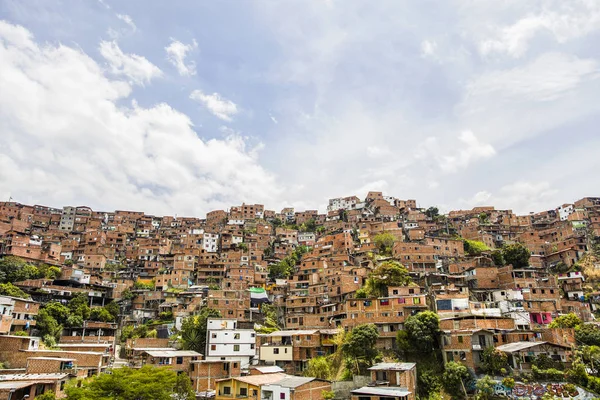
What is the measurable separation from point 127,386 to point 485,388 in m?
23.4

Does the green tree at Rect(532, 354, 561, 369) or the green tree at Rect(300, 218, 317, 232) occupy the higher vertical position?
the green tree at Rect(300, 218, 317, 232)

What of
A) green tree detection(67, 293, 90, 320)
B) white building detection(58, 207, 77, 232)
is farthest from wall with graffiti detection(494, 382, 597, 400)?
white building detection(58, 207, 77, 232)

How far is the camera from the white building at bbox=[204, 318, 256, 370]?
43438 millimetres

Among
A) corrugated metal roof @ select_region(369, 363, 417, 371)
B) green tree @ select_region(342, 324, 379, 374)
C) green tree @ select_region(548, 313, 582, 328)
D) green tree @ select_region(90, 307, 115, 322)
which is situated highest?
green tree @ select_region(90, 307, 115, 322)

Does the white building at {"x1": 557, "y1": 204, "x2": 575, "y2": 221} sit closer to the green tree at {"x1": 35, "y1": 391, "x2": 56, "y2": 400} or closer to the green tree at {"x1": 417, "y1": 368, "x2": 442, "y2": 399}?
the green tree at {"x1": 417, "y1": 368, "x2": 442, "y2": 399}

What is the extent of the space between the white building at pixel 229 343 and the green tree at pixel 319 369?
7.09m

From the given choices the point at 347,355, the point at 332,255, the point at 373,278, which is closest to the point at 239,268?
the point at 332,255

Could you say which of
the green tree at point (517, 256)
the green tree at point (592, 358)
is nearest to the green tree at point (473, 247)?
the green tree at point (517, 256)

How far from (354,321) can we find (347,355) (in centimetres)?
511

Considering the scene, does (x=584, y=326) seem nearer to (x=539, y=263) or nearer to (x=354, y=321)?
(x=354, y=321)

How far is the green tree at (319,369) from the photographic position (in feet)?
125

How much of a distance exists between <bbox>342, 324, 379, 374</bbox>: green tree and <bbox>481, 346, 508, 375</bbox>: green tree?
8.64 meters

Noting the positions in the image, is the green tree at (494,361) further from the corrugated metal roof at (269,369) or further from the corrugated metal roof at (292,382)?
the corrugated metal roof at (269,369)

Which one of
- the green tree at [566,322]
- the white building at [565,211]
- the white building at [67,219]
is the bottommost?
the green tree at [566,322]
